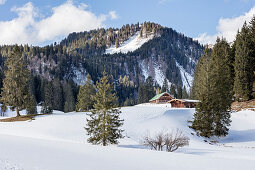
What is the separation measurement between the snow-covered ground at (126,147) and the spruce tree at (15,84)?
594cm

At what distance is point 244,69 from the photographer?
139 ft

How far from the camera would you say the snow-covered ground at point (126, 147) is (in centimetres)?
935

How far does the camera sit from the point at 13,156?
353 inches

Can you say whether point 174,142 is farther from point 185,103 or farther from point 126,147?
point 185,103

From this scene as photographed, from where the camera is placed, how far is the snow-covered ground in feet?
30.7

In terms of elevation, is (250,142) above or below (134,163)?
below

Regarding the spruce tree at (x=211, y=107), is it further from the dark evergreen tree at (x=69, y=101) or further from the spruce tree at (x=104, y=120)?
the dark evergreen tree at (x=69, y=101)

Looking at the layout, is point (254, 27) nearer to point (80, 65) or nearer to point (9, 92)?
point (9, 92)

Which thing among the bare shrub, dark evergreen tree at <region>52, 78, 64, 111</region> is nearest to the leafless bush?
the bare shrub

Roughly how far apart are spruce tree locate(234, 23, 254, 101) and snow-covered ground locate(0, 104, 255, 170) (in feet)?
18.0

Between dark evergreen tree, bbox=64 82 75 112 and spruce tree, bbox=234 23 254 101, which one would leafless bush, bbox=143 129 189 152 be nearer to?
spruce tree, bbox=234 23 254 101

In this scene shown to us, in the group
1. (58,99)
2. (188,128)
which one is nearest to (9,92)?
(188,128)

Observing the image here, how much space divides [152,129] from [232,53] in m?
33.9

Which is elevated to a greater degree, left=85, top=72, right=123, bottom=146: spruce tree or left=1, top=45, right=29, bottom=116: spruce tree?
left=1, top=45, right=29, bottom=116: spruce tree
